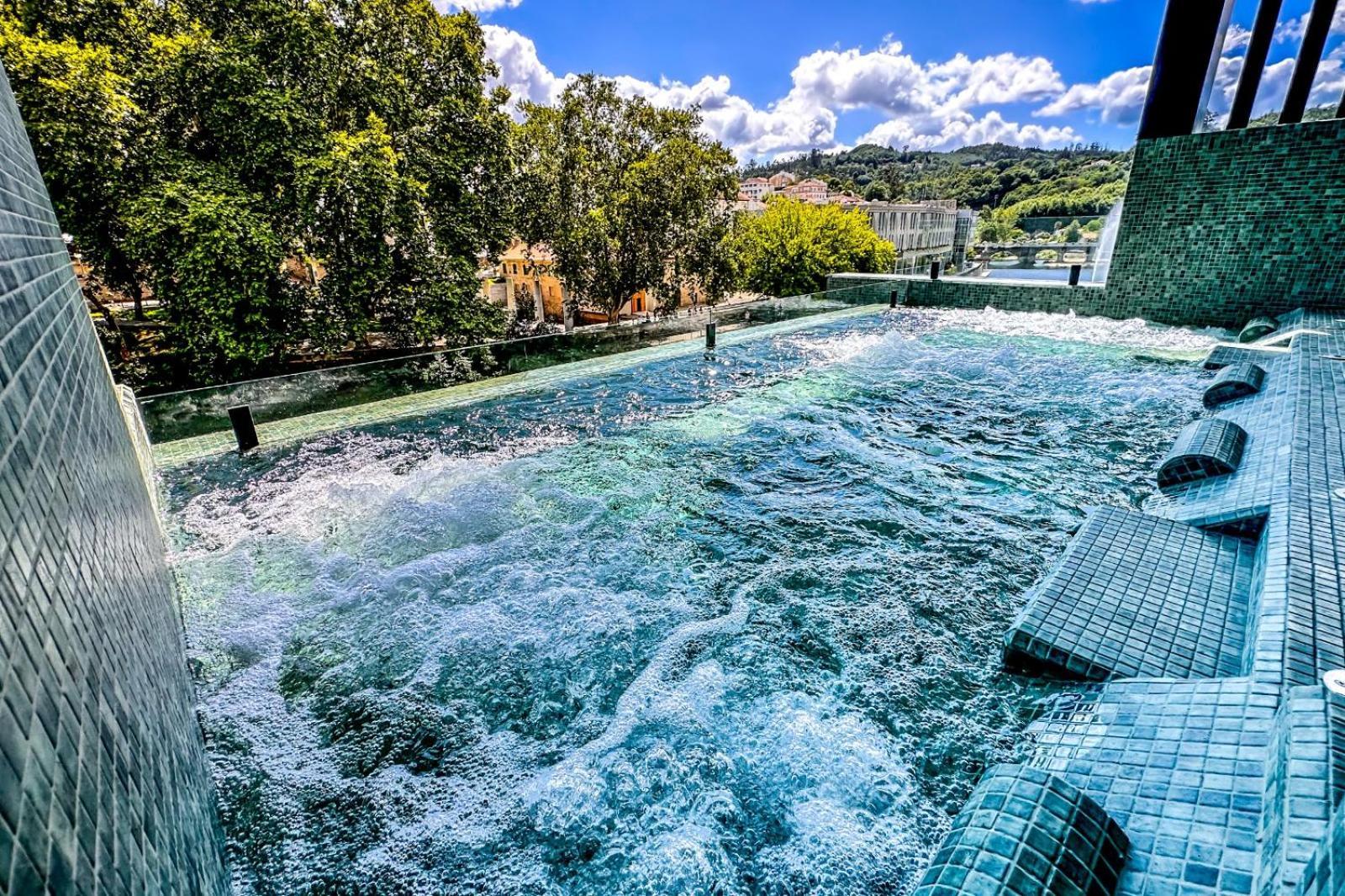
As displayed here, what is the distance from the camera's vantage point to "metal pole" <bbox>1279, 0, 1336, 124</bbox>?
8.14m

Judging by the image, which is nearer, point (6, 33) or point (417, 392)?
point (6, 33)

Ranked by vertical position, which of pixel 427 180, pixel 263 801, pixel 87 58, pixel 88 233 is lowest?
pixel 263 801

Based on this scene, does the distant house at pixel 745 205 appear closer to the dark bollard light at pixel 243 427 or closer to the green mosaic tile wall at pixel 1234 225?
the green mosaic tile wall at pixel 1234 225

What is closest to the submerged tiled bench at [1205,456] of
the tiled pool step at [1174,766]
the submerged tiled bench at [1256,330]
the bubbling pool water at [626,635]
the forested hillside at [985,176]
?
the bubbling pool water at [626,635]

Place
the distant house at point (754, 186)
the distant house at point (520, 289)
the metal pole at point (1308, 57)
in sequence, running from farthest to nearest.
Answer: the distant house at point (754, 186) → the distant house at point (520, 289) → the metal pole at point (1308, 57)

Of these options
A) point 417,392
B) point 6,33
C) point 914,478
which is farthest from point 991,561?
point 6,33

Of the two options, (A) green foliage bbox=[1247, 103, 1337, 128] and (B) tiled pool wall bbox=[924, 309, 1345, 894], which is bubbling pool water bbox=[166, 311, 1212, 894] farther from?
(A) green foliage bbox=[1247, 103, 1337, 128]

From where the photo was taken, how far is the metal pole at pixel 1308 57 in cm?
814

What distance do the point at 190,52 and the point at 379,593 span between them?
330 inches

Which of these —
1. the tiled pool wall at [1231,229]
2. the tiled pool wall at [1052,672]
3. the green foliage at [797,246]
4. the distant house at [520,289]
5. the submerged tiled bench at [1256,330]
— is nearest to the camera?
the tiled pool wall at [1052,672]

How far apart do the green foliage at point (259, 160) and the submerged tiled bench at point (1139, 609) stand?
9.15m

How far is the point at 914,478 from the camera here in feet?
15.3

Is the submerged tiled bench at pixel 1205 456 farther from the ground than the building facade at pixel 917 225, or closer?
closer

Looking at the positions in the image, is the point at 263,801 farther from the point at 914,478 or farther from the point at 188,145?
the point at 188,145
